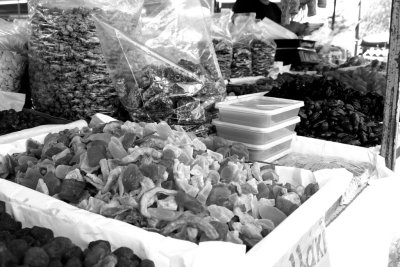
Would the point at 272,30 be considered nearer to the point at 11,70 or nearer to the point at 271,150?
the point at 271,150

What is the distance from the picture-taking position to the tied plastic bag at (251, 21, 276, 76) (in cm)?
271

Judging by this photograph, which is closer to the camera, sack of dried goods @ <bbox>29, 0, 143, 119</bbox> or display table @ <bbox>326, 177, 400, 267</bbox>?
display table @ <bbox>326, 177, 400, 267</bbox>

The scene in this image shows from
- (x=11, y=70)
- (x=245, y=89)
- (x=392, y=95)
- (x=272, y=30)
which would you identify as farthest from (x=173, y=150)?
(x=272, y=30)

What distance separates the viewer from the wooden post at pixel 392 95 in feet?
4.09

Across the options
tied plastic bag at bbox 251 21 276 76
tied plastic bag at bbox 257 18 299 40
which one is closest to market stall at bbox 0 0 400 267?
tied plastic bag at bbox 251 21 276 76

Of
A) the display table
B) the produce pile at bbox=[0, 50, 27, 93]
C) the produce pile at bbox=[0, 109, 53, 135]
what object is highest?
the produce pile at bbox=[0, 50, 27, 93]

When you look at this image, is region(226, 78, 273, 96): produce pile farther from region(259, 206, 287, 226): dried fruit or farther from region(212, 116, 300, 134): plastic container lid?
region(259, 206, 287, 226): dried fruit

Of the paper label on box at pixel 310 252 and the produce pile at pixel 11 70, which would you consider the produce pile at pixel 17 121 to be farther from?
the paper label on box at pixel 310 252

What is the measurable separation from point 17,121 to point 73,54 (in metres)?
0.29

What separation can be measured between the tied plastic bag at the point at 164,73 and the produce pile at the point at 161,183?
350 millimetres

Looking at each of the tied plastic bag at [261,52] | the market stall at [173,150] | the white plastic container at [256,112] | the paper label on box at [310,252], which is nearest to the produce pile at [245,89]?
the market stall at [173,150]

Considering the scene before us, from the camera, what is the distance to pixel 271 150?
142cm

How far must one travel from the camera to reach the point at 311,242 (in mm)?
762

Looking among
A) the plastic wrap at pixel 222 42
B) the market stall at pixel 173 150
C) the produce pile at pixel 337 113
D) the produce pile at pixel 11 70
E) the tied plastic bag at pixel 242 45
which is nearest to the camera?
the market stall at pixel 173 150
